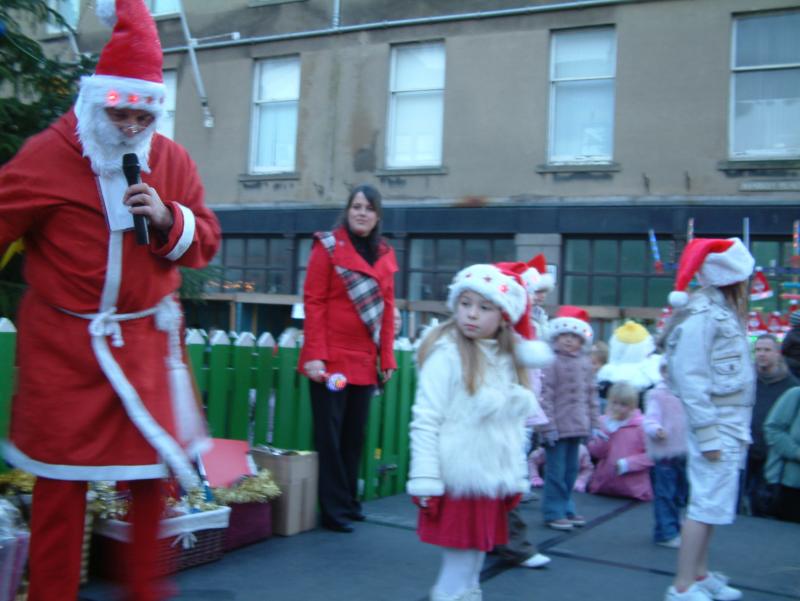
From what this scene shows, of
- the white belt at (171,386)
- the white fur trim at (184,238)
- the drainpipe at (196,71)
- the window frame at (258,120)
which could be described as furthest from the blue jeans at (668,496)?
the drainpipe at (196,71)

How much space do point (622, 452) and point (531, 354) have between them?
3510 millimetres

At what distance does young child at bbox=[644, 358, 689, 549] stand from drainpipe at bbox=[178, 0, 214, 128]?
1344cm

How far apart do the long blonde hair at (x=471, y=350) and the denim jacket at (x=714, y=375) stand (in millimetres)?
815

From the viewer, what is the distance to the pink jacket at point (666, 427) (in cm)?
532

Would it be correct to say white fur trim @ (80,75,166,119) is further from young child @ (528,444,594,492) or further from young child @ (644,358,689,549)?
young child @ (528,444,594,492)

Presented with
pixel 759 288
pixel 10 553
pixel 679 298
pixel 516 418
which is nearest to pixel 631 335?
pixel 759 288

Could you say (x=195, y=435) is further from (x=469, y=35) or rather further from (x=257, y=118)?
(x=257, y=118)

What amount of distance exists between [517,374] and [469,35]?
1203 centimetres

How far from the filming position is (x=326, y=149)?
16047mm

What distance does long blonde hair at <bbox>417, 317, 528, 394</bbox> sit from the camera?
3479 mm

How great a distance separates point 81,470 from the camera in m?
2.75

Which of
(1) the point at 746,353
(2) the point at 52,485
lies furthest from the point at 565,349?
(2) the point at 52,485

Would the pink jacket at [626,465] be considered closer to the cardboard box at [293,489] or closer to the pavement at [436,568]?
the pavement at [436,568]

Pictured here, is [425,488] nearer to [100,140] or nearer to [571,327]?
[100,140]
